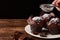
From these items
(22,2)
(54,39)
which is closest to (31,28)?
(54,39)

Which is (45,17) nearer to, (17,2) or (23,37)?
(23,37)

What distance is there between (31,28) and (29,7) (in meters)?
1.11

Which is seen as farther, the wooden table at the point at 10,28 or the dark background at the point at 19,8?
the dark background at the point at 19,8

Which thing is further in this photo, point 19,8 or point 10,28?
point 19,8

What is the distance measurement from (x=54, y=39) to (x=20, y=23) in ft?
1.35

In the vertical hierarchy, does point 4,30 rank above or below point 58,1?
below

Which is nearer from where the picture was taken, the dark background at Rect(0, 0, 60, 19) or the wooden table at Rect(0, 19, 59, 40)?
the wooden table at Rect(0, 19, 59, 40)

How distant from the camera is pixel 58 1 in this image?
1.11m

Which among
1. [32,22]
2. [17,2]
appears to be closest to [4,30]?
[32,22]

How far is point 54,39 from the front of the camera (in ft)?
3.74

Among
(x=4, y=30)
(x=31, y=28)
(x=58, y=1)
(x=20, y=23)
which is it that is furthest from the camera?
(x=20, y=23)

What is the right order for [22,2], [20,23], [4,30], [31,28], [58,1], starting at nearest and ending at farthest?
[58,1] → [31,28] → [4,30] → [20,23] → [22,2]

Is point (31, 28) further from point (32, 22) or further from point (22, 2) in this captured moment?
point (22, 2)

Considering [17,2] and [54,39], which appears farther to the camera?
[17,2]
